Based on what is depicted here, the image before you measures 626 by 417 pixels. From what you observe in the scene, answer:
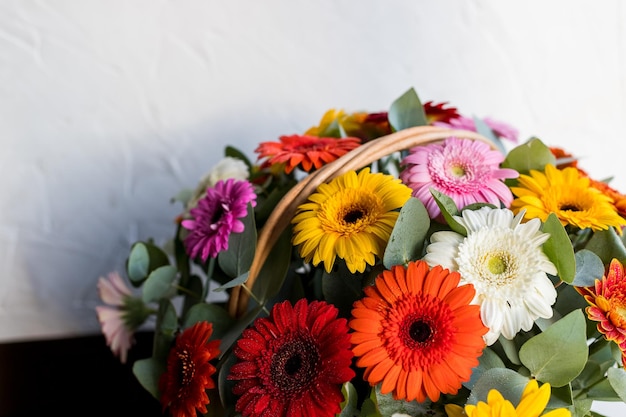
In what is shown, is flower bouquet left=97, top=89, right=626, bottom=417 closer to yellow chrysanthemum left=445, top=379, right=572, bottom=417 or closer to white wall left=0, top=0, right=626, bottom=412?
yellow chrysanthemum left=445, top=379, right=572, bottom=417

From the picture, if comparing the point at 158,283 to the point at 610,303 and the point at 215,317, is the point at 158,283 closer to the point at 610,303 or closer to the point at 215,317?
the point at 215,317

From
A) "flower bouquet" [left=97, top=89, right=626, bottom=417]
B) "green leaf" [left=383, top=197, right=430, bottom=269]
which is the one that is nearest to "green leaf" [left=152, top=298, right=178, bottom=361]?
"flower bouquet" [left=97, top=89, right=626, bottom=417]

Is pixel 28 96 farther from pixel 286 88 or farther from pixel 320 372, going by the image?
pixel 320 372

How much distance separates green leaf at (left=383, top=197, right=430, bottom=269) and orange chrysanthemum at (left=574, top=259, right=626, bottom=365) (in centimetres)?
13

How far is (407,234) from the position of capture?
17.3 inches

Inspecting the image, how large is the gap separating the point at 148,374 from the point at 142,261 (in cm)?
12

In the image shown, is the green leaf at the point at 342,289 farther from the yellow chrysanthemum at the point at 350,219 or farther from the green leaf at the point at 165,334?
the green leaf at the point at 165,334

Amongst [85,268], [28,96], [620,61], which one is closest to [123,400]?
[85,268]

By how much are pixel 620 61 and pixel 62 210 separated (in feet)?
2.53

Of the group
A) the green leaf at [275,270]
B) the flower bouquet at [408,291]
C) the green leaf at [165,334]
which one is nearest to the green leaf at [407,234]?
the flower bouquet at [408,291]

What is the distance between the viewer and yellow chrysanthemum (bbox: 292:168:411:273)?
440 millimetres

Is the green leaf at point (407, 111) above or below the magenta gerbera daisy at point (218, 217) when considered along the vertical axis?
above

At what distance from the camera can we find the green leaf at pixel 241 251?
0.49m

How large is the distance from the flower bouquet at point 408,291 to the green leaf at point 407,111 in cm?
5
